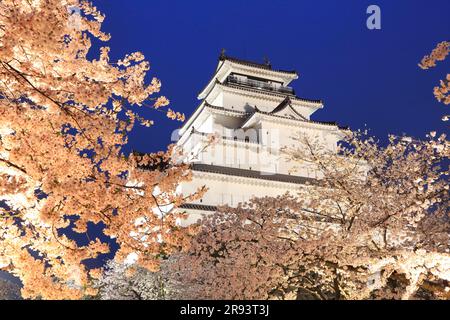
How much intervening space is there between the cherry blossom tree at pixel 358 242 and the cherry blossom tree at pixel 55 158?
146 inches

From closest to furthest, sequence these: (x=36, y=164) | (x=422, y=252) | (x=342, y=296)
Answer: (x=36, y=164) → (x=422, y=252) → (x=342, y=296)

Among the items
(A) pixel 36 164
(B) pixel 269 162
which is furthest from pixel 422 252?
(B) pixel 269 162

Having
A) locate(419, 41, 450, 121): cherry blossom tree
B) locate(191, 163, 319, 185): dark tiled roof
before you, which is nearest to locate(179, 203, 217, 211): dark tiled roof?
locate(191, 163, 319, 185): dark tiled roof

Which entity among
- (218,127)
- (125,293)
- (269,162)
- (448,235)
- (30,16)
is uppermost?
(218,127)

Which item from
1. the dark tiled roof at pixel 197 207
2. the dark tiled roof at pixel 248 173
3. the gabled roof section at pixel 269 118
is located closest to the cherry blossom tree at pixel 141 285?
the dark tiled roof at pixel 197 207

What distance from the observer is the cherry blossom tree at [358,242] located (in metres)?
10.1

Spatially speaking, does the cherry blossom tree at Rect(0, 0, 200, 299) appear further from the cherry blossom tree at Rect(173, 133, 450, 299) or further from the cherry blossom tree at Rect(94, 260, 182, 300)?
the cherry blossom tree at Rect(94, 260, 182, 300)

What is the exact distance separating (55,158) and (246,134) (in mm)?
23253

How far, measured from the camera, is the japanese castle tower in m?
26.2

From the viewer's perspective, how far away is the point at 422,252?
29.8ft

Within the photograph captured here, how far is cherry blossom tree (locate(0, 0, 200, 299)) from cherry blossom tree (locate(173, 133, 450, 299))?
370 centimetres
